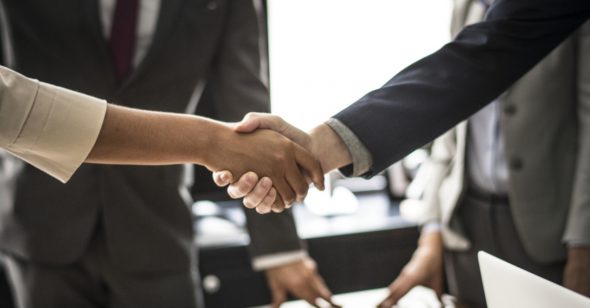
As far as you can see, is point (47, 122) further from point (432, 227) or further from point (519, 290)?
point (432, 227)

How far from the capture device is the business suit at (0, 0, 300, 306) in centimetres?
136

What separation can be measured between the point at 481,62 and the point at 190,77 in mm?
696

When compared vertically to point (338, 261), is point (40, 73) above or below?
above

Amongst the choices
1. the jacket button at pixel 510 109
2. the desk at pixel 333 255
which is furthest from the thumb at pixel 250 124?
the desk at pixel 333 255

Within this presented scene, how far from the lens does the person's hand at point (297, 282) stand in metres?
1.33

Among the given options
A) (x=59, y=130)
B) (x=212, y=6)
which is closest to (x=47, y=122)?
(x=59, y=130)

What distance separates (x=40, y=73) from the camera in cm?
136

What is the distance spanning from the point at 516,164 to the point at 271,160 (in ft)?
2.04

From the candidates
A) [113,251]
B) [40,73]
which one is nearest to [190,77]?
[40,73]

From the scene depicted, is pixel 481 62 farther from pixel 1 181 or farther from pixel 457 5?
pixel 1 181

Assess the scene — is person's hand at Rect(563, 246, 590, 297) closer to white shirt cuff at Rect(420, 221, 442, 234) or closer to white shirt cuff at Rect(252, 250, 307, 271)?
white shirt cuff at Rect(420, 221, 442, 234)

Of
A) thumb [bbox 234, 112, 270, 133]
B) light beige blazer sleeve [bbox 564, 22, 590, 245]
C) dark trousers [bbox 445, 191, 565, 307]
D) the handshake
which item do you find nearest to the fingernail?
the handshake

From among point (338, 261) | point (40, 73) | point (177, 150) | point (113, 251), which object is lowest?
point (338, 261)

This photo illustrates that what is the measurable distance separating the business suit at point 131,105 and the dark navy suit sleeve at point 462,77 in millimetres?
433
